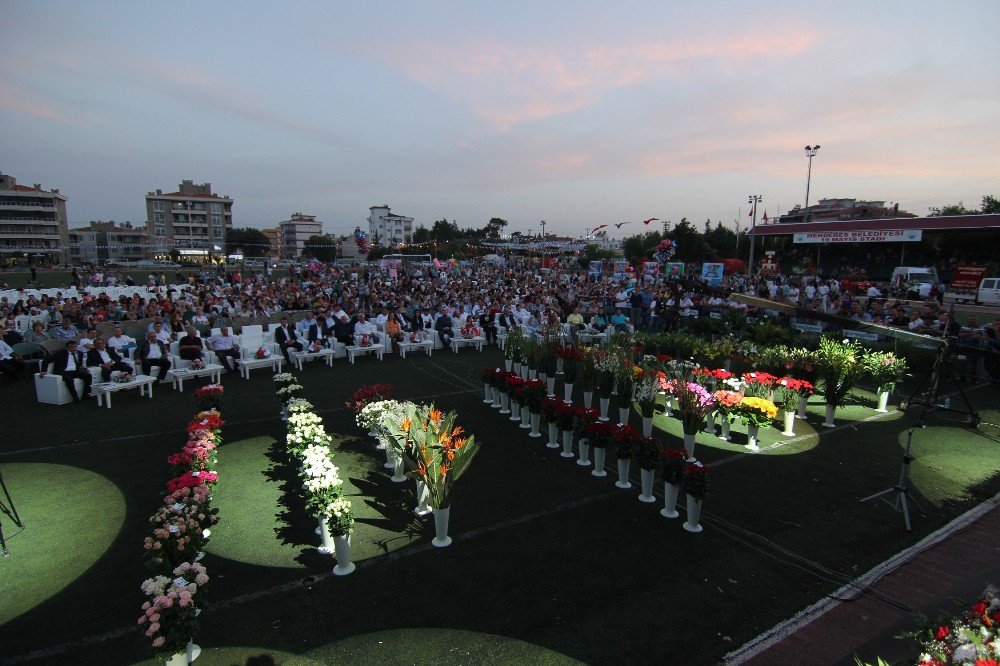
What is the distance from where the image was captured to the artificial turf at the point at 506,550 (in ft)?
13.1

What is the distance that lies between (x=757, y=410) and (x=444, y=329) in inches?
416

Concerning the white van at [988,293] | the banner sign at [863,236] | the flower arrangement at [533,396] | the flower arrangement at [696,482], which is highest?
the banner sign at [863,236]

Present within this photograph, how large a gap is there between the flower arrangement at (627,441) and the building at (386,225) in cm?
11640

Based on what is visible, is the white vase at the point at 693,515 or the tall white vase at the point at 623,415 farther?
the tall white vase at the point at 623,415

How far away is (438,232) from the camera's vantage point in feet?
344

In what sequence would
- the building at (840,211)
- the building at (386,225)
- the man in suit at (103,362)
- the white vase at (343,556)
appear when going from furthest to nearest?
the building at (386,225) → the building at (840,211) → the man in suit at (103,362) → the white vase at (343,556)

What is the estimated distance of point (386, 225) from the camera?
12012 centimetres

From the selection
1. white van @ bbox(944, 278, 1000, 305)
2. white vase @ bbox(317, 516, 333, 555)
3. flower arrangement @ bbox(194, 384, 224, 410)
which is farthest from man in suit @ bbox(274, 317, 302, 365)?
white van @ bbox(944, 278, 1000, 305)

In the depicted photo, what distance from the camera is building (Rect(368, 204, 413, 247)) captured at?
120 meters

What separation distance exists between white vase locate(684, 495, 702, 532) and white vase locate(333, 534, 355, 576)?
361 centimetres

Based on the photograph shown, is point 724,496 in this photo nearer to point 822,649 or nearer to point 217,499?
point 822,649

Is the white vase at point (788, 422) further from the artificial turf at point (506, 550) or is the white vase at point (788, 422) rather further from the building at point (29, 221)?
the building at point (29, 221)

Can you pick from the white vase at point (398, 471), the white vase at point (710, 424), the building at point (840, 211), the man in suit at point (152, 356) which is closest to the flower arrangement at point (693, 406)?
the white vase at point (710, 424)

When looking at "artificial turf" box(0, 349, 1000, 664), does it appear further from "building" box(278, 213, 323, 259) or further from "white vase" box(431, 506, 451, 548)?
"building" box(278, 213, 323, 259)
